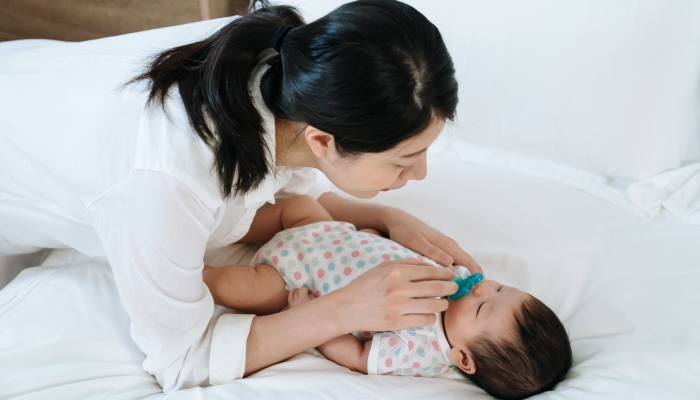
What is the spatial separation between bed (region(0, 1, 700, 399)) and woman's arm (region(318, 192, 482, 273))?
0.10 meters

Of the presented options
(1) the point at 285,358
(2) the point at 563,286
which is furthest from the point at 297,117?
(2) the point at 563,286

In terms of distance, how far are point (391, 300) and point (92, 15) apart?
1528 millimetres

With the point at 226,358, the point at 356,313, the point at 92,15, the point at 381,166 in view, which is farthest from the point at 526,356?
the point at 92,15

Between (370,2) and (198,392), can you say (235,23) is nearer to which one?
(370,2)

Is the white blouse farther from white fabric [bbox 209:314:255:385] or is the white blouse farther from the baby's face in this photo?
the baby's face

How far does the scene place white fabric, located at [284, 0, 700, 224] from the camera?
1334 mm

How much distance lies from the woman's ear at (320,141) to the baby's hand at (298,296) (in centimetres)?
35

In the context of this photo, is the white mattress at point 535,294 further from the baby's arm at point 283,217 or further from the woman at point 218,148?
the baby's arm at point 283,217

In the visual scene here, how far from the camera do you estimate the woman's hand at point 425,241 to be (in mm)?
1179

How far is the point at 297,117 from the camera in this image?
854 mm

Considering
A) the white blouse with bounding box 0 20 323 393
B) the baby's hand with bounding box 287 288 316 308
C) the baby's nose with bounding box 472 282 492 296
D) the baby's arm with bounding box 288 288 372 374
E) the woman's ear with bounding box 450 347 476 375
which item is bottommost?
the baby's arm with bounding box 288 288 372 374

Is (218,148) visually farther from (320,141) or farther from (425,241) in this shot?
(425,241)

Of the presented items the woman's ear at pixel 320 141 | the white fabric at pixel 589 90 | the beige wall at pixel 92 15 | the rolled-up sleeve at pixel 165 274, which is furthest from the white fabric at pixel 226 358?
the beige wall at pixel 92 15

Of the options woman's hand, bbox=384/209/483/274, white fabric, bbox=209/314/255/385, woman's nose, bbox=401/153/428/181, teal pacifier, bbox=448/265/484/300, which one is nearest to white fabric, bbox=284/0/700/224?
woman's hand, bbox=384/209/483/274
